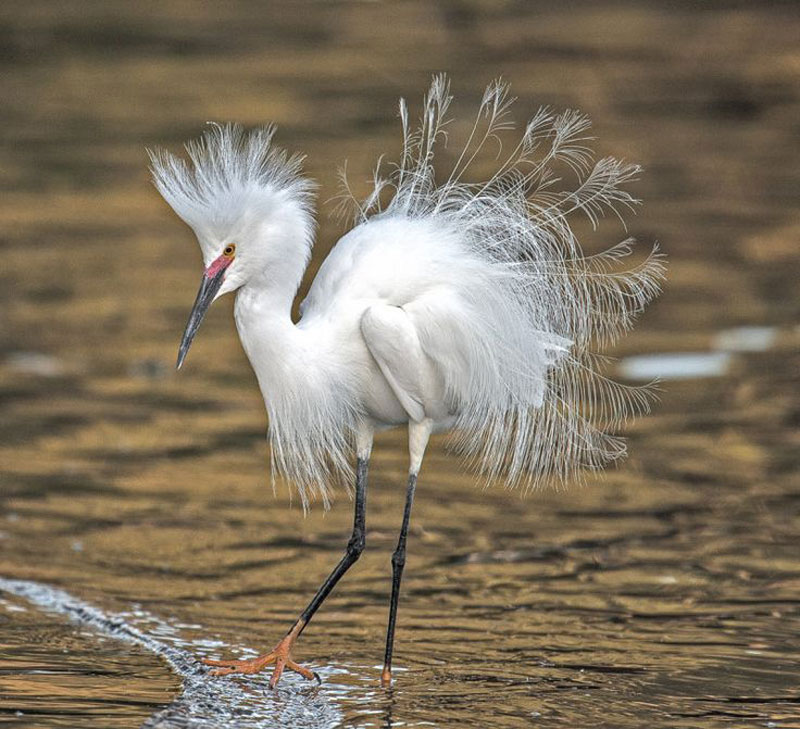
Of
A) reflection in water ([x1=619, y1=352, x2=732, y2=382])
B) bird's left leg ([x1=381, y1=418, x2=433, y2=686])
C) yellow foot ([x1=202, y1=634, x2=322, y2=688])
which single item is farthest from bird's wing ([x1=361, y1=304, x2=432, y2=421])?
reflection in water ([x1=619, y1=352, x2=732, y2=382])

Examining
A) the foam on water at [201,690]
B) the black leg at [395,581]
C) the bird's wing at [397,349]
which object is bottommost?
the foam on water at [201,690]

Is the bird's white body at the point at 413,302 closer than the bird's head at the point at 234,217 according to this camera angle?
No

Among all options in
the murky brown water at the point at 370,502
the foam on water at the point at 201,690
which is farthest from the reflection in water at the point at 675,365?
the foam on water at the point at 201,690

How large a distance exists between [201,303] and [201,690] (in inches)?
47.1

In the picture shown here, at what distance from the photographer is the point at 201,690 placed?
5.14 metres

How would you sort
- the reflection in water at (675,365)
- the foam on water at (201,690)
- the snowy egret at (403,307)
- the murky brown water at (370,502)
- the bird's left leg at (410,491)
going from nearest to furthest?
the foam on water at (201,690), the snowy egret at (403,307), the murky brown water at (370,502), the bird's left leg at (410,491), the reflection in water at (675,365)

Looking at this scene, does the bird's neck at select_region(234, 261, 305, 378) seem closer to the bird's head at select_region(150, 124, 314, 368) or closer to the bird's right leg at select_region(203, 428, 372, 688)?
the bird's head at select_region(150, 124, 314, 368)

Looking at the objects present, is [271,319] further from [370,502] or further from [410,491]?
[370,502]

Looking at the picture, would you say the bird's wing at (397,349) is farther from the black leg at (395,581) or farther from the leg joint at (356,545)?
the leg joint at (356,545)

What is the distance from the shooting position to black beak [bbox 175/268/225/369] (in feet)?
16.2

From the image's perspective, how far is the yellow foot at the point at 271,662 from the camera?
17.2 feet

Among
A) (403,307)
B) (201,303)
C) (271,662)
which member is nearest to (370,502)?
(271,662)

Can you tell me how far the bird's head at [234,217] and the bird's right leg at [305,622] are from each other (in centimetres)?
72

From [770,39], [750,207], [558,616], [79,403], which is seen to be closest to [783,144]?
[750,207]
